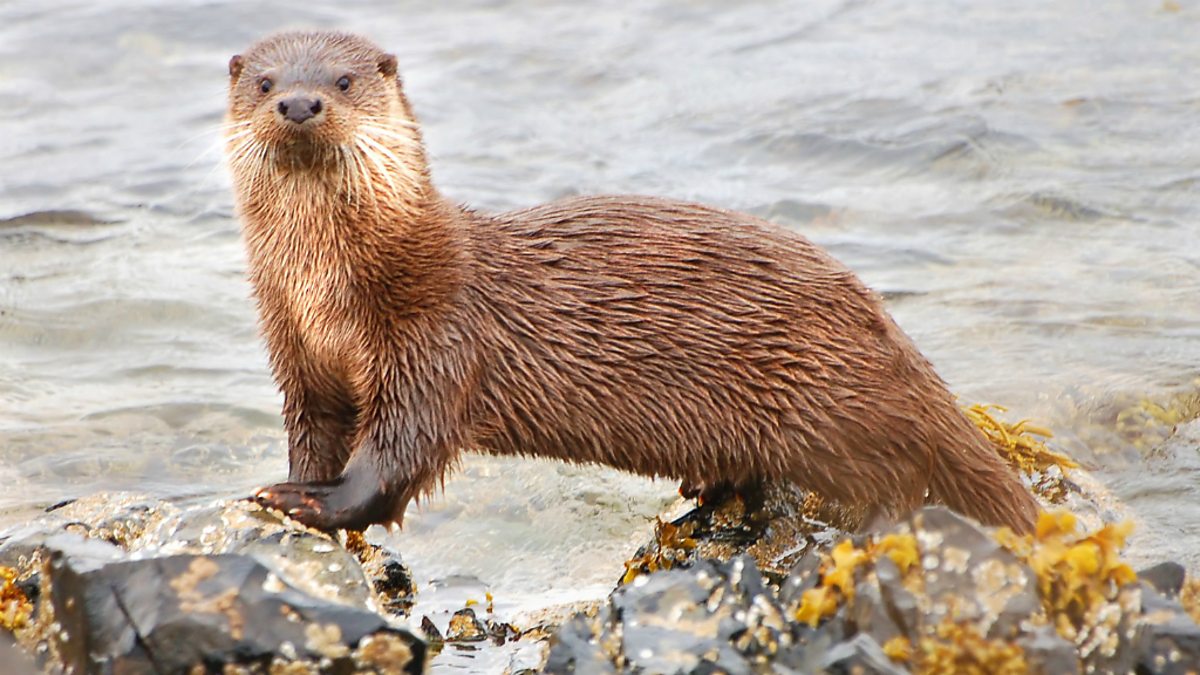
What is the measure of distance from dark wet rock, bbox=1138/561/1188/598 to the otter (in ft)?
3.62

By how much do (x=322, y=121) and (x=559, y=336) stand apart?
812mm

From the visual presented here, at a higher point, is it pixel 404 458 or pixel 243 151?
pixel 243 151

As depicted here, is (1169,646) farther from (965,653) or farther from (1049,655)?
(965,653)

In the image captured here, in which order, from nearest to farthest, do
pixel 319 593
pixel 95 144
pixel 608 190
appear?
pixel 319 593, pixel 608 190, pixel 95 144

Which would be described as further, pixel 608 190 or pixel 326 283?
pixel 608 190

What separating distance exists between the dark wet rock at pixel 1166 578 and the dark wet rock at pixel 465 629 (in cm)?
159

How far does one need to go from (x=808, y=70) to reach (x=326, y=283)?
18.8ft

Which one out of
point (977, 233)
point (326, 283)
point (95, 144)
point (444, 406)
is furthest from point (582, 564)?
point (95, 144)

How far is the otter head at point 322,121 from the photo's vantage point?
3.75 meters

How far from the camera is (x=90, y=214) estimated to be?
744 centimetres

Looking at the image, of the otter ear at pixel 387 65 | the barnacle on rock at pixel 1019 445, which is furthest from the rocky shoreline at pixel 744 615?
the barnacle on rock at pixel 1019 445

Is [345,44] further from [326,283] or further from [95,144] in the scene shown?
[95,144]

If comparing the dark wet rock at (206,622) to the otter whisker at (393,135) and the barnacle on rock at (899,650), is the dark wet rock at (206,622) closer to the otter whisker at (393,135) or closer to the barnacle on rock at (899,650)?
the barnacle on rock at (899,650)

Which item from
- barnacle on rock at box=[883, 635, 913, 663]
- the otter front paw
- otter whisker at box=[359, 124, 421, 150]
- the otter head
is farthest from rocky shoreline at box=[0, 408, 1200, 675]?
otter whisker at box=[359, 124, 421, 150]
